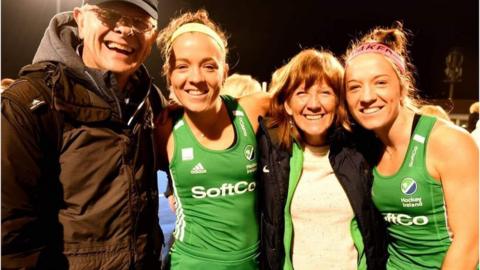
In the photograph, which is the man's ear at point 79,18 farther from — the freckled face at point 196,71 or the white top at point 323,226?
the white top at point 323,226

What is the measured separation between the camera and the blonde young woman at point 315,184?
Result: 2.18m

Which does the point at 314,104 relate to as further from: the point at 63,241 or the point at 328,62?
the point at 63,241

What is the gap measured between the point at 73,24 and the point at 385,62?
151 centimetres

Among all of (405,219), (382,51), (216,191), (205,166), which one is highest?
(382,51)

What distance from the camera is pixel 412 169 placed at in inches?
79.9

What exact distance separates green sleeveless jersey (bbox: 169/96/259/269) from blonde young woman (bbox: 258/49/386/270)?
138mm

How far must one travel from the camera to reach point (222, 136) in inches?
90.4

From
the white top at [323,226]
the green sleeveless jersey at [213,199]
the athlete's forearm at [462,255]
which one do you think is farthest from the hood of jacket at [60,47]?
the athlete's forearm at [462,255]

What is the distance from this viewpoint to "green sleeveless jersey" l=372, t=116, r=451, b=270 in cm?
201

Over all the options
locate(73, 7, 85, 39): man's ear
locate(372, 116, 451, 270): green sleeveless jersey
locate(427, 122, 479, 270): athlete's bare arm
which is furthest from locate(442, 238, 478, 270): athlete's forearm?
locate(73, 7, 85, 39): man's ear

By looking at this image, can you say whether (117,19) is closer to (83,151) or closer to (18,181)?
(83,151)

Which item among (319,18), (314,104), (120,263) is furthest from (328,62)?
(319,18)

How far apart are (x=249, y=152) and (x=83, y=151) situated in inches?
37.4

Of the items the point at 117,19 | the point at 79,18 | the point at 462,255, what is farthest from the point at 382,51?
the point at 79,18
